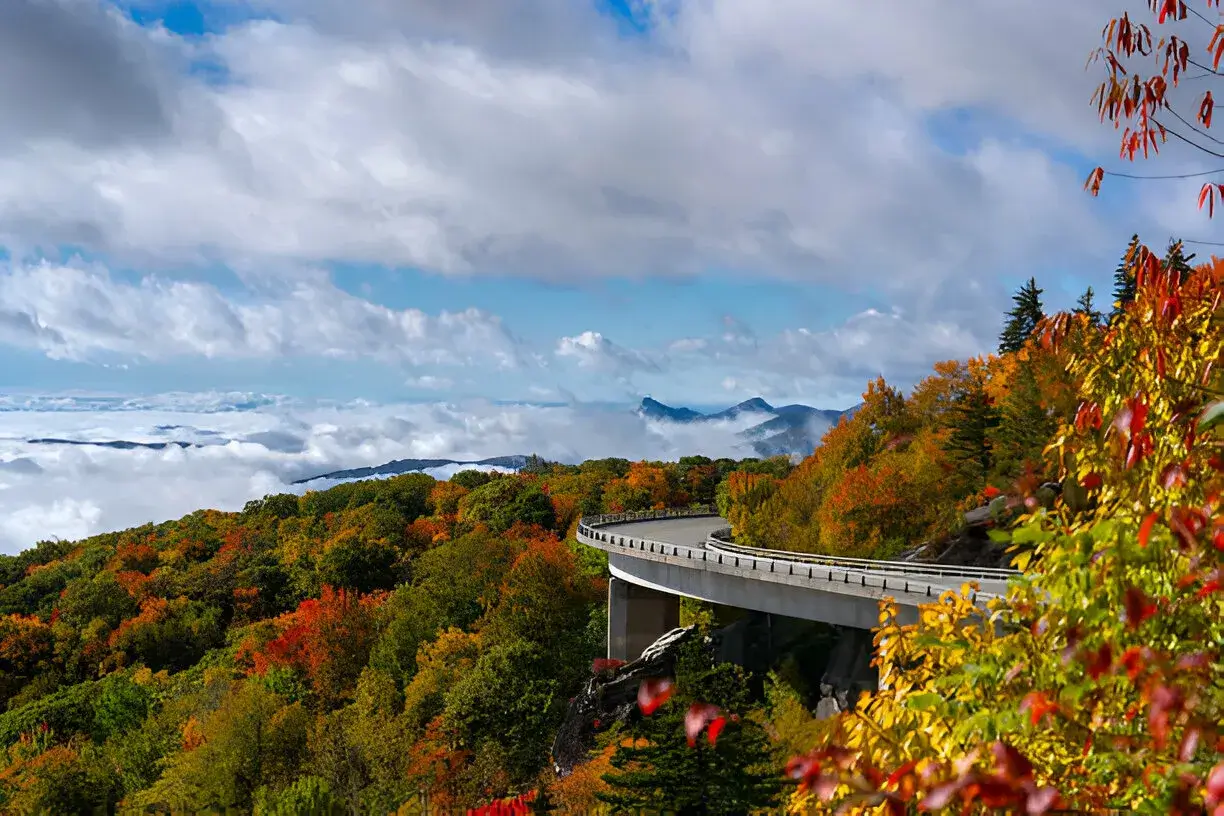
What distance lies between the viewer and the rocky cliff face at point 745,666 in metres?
42.3

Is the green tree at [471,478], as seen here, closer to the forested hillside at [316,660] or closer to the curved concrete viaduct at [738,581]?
A: the forested hillside at [316,660]

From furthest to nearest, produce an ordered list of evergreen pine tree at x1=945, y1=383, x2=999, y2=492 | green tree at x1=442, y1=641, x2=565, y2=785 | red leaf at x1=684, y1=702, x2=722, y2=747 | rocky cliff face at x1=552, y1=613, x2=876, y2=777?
evergreen pine tree at x1=945, y1=383, x2=999, y2=492, green tree at x1=442, y1=641, x2=565, y2=785, rocky cliff face at x1=552, y1=613, x2=876, y2=777, red leaf at x1=684, y1=702, x2=722, y2=747

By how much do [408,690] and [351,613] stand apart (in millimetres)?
12132

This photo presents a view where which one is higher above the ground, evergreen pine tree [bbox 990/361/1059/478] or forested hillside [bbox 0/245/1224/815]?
evergreen pine tree [bbox 990/361/1059/478]

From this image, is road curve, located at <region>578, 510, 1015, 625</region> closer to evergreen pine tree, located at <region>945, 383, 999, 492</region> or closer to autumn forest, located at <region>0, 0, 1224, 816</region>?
autumn forest, located at <region>0, 0, 1224, 816</region>

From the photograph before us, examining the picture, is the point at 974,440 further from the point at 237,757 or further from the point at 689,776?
the point at 237,757

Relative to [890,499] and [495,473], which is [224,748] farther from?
[495,473]

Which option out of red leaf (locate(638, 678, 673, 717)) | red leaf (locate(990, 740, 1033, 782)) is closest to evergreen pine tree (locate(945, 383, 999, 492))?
red leaf (locate(638, 678, 673, 717))

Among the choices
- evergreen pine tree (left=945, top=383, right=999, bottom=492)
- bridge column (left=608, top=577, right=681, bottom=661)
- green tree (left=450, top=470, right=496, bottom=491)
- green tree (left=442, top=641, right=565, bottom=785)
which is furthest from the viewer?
green tree (left=450, top=470, right=496, bottom=491)

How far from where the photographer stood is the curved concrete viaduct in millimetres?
35781

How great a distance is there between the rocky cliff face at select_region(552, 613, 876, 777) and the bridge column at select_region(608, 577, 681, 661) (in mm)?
5093

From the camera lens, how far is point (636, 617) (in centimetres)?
5659

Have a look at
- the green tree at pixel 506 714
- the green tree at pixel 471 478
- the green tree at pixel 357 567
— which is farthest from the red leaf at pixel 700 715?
the green tree at pixel 471 478

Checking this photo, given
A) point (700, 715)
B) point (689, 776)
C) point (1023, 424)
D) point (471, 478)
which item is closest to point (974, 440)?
point (1023, 424)
